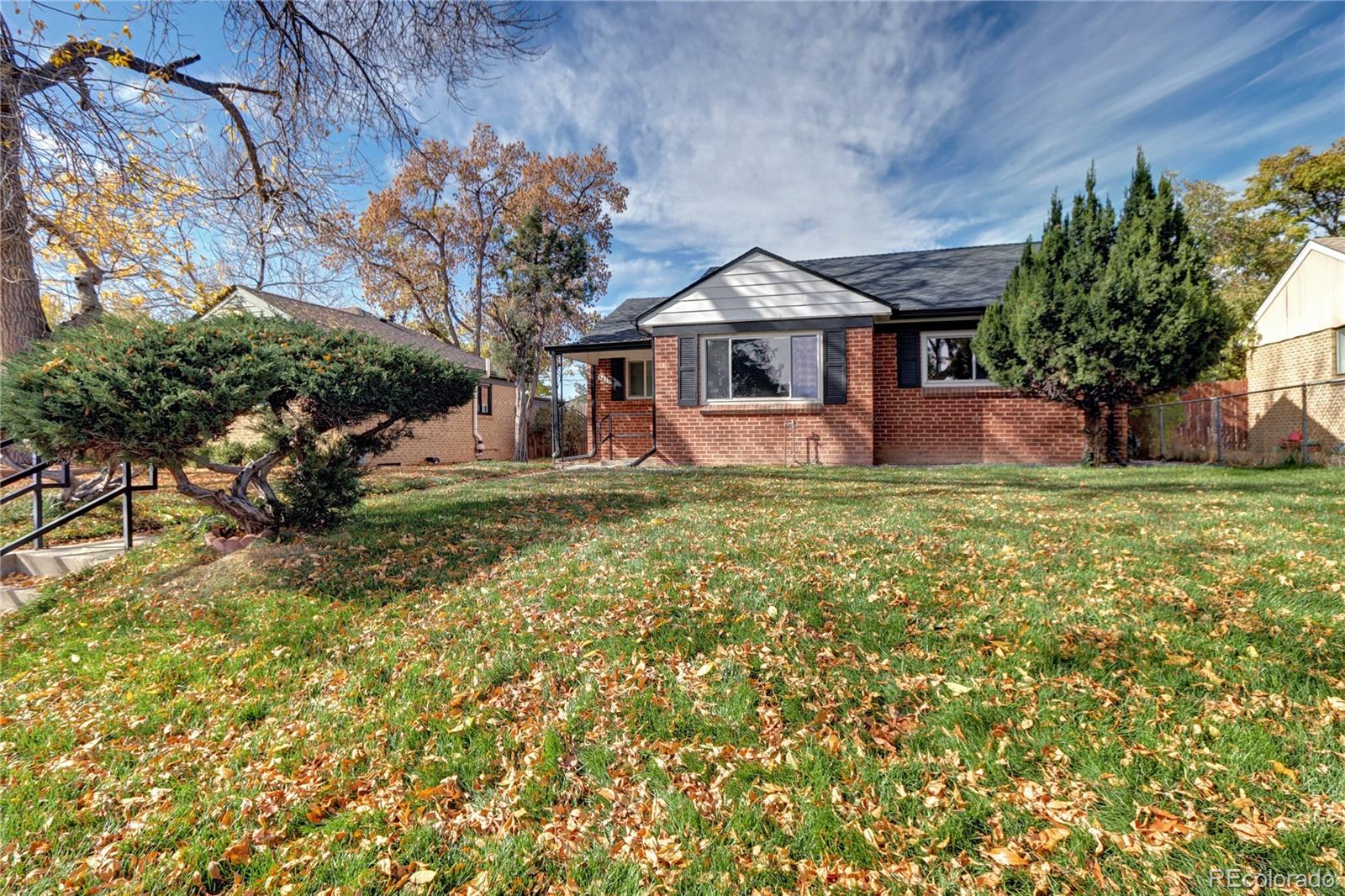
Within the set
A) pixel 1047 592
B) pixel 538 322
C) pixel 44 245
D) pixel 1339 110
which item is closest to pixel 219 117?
pixel 44 245

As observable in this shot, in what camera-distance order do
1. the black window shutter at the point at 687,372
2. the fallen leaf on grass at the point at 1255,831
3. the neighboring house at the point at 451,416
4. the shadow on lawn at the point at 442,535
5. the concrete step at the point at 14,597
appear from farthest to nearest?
the neighboring house at the point at 451,416, the black window shutter at the point at 687,372, the concrete step at the point at 14,597, the shadow on lawn at the point at 442,535, the fallen leaf on grass at the point at 1255,831

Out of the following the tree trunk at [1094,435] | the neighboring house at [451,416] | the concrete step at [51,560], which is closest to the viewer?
the concrete step at [51,560]

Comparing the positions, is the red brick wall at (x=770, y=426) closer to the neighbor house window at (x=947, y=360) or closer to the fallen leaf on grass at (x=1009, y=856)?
the neighbor house window at (x=947, y=360)

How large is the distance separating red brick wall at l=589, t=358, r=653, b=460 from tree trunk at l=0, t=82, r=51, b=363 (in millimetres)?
9432

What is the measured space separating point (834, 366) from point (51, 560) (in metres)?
11.1

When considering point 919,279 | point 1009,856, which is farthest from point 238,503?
point 919,279

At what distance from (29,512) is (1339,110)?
75.0 ft

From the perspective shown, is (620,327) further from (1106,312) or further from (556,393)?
(1106,312)

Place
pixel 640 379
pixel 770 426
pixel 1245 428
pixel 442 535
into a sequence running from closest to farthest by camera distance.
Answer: pixel 442 535 < pixel 770 426 < pixel 1245 428 < pixel 640 379

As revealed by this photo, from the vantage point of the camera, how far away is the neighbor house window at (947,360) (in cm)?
1097

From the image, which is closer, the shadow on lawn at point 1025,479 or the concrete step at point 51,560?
the concrete step at point 51,560

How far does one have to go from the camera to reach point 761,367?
11.2 meters
